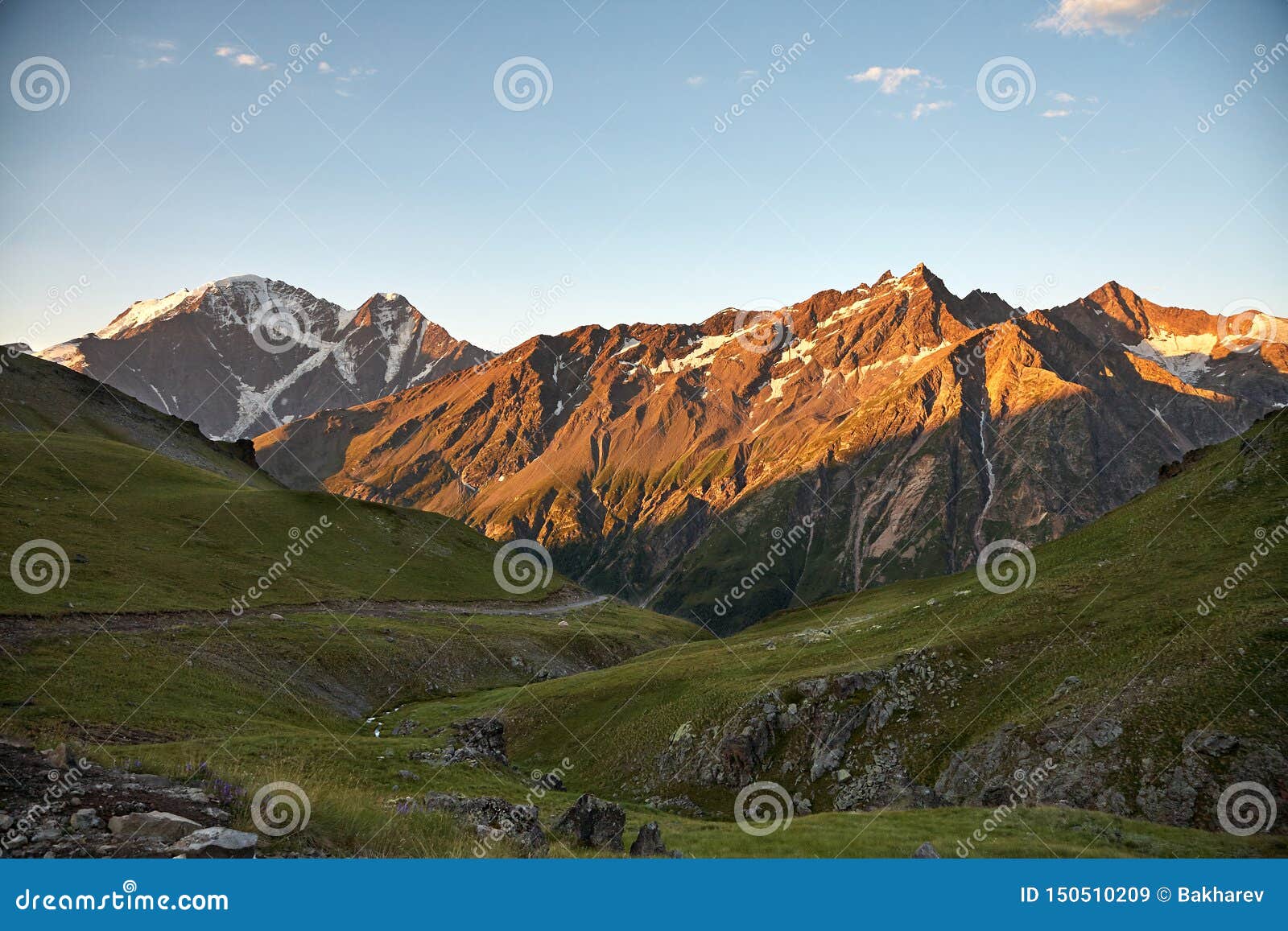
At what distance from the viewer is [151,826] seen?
12492 mm

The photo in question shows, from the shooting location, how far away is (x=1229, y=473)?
61.8 meters

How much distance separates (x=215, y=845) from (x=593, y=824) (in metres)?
11.4

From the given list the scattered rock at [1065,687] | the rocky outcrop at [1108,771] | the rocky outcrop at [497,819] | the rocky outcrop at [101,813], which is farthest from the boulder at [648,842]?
the scattered rock at [1065,687]

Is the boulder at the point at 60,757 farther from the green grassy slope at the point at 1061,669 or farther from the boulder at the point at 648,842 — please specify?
the green grassy slope at the point at 1061,669

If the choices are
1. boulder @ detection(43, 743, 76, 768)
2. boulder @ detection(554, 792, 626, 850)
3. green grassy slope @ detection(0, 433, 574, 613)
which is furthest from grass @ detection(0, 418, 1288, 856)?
boulder @ detection(554, 792, 626, 850)

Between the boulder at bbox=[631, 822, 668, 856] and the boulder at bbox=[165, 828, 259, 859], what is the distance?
10583mm

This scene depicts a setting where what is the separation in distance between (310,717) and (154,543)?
46326 mm

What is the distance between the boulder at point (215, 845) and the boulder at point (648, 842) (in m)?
10.6

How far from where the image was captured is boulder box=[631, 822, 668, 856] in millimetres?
19945

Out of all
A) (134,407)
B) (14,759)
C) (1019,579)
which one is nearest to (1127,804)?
(1019,579)

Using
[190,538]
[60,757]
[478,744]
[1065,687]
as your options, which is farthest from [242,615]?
[1065,687]

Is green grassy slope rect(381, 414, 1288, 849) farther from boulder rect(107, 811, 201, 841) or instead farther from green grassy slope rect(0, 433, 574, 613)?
boulder rect(107, 811, 201, 841)

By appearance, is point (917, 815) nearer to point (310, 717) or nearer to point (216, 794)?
point (216, 794)

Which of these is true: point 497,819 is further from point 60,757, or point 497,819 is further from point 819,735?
point 819,735
